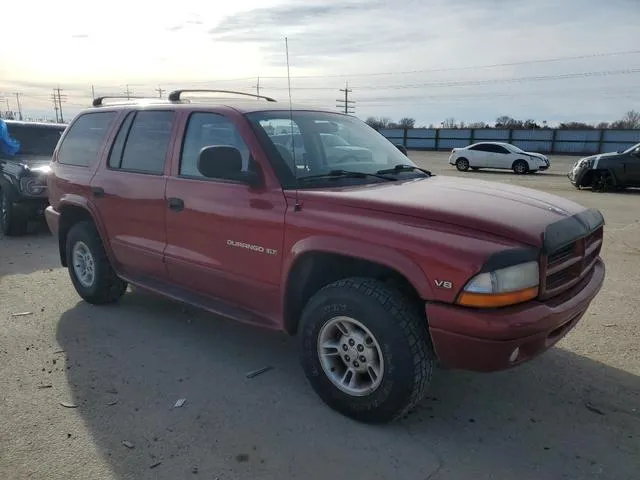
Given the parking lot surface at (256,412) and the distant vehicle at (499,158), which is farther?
the distant vehicle at (499,158)

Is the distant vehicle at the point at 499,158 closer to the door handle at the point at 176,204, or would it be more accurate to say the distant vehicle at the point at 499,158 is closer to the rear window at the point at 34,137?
the rear window at the point at 34,137

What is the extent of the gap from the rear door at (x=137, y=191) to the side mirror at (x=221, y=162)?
0.86 metres

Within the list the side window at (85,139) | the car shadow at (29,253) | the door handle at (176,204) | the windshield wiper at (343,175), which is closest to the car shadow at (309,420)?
the door handle at (176,204)

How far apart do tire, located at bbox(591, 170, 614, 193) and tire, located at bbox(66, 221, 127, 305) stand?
14.5m

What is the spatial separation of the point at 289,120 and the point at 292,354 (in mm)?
1774

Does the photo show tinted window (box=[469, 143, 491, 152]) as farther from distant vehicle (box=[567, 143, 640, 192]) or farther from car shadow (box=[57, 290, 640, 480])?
car shadow (box=[57, 290, 640, 480])

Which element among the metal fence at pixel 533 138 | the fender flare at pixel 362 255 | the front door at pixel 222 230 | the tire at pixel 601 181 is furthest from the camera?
the metal fence at pixel 533 138

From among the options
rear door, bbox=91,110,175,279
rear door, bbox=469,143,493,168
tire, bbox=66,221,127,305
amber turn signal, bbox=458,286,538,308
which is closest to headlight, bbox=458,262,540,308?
amber turn signal, bbox=458,286,538,308

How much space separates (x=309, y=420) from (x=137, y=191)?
234 cm

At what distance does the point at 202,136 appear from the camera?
3979mm

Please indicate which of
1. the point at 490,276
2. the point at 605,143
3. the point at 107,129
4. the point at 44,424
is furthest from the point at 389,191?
the point at 605,143

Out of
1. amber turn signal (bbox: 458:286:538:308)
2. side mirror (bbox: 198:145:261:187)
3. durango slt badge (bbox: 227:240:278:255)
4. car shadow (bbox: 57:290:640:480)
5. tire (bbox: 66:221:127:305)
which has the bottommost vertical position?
car shadow (bbox: 57:290:640:480)

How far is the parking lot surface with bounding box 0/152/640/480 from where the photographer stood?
277 cm

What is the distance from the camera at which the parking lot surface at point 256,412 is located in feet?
9.08
